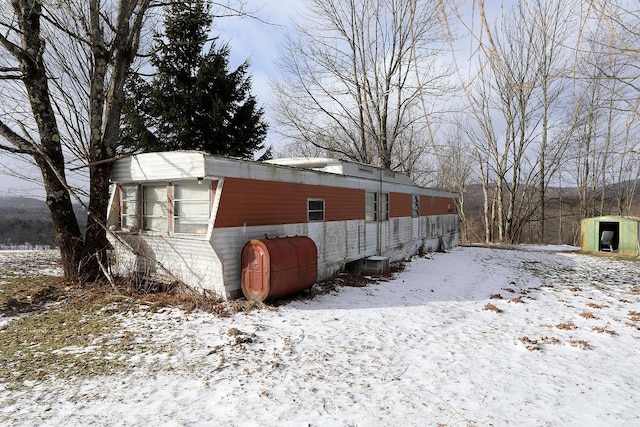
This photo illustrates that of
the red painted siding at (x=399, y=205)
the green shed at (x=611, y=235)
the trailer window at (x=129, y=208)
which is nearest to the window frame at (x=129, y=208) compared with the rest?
the trailer window at (x=129, y=208)

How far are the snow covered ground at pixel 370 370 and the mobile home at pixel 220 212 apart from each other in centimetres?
131

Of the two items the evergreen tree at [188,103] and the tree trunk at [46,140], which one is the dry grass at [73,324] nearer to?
the tree trunk at [46,140]

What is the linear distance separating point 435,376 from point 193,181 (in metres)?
5.72

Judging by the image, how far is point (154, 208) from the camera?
311 inches

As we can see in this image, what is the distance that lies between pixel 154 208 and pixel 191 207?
1.33 metres

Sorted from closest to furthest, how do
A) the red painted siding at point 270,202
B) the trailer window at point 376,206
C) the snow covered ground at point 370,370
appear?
the snow covered ground at point 370,370 → the red painted siding at point 270,202 → the trailer window at point 376,206

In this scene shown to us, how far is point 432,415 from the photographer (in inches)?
138

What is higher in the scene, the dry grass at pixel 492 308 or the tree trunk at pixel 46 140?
the tree trunk at pixel 46 140

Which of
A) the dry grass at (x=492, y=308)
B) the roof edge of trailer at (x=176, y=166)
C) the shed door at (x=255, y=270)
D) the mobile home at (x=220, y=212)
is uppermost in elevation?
the roof edge of trailer at (x=176, y=166)

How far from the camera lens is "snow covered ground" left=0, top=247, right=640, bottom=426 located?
347 centimetres

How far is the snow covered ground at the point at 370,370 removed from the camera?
137 inches

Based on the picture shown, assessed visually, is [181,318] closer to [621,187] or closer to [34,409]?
[34,409]

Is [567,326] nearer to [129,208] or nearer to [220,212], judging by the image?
[220,212]

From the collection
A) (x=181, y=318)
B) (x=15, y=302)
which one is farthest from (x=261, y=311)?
(x=15, y=302)
